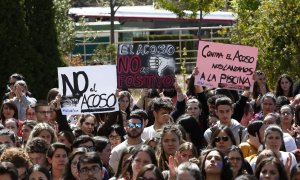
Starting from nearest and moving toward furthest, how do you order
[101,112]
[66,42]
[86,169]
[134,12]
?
[86,169], [101,112], [66,42], [134,12]

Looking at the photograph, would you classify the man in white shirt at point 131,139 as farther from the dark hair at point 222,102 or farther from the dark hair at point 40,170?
the dark hair at point 40,170

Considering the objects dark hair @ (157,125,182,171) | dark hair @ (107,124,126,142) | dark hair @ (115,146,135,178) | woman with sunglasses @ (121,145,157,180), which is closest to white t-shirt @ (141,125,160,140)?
dark hair @ (107,124,126,142)

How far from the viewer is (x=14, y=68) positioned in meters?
24.4

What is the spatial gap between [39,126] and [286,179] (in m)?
3.67

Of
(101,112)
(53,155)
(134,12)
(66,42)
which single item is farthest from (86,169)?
(134,12)

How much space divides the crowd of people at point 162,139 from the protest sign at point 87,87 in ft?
0.73

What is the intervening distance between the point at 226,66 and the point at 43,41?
8851 millimetres

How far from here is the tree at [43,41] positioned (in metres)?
24.9

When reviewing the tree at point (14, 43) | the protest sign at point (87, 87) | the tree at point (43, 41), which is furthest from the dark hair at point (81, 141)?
the tree at point (43, 41)

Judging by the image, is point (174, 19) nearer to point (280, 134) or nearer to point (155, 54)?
point (155, 54)

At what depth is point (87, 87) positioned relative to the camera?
647 inches

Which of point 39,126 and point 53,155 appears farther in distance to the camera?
point 39,126

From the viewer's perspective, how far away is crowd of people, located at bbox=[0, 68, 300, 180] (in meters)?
11.4

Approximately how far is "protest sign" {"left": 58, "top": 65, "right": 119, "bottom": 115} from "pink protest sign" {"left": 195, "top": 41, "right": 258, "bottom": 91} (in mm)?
1355
